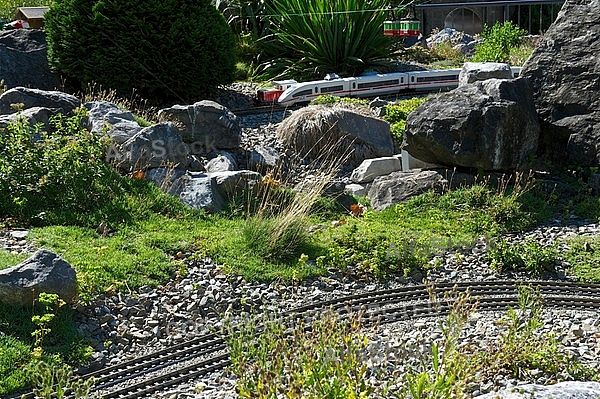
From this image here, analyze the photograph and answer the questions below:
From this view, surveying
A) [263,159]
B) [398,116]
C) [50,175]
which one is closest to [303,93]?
[398,116]

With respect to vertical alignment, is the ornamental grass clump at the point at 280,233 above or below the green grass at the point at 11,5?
below

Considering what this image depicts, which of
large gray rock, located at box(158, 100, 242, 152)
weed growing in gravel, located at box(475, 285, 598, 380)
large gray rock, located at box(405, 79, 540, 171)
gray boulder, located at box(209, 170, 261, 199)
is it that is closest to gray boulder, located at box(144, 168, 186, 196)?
gray boulder, located at box(209, 170, 261, 199)

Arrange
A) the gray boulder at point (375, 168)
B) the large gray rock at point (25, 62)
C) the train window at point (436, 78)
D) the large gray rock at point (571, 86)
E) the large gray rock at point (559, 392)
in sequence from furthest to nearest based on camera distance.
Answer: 1. the train window at point (436, 78)
2. the large gray rock at point (25, 62)
3. the gray boulder at point (375, 168)
4. the large gray rock at point (571, 86)
5. the large gray rock at point (559, 392)

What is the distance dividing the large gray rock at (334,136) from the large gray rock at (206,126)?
1003mm

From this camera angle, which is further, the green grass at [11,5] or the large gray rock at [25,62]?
the green grass at [11,5]

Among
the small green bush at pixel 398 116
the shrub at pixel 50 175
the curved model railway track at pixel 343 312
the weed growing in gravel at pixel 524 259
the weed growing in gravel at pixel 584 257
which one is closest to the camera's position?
the curved model railway track at pixel 343 312

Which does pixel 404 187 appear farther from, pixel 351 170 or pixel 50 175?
pixel 50 175

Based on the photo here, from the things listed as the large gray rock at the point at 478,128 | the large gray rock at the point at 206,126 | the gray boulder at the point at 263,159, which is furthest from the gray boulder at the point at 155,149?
the large gray rock at the point at 478,128

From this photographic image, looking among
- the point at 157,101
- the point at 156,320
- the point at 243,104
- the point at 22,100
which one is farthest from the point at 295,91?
the point at 156,320

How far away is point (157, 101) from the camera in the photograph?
51.2 feet

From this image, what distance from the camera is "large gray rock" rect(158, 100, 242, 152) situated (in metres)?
12.3

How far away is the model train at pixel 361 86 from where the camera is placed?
51.9 ft

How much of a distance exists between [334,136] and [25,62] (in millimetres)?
6236

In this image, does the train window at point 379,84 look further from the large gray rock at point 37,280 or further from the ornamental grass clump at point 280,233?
the large gray rock at point 37,280
